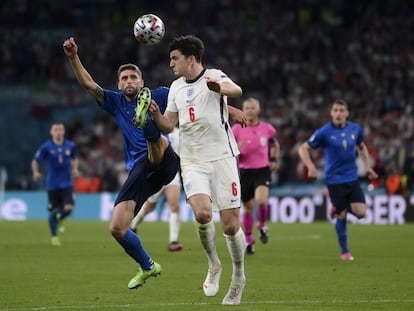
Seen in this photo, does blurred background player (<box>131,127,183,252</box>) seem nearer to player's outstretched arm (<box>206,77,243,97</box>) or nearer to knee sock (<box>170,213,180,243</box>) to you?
knee sock (<box>170,213,180,243</box>)

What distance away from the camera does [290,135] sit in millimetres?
32875

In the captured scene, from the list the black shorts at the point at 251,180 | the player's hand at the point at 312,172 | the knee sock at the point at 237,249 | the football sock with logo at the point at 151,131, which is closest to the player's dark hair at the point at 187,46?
the football sock with logo at the point at 151,131

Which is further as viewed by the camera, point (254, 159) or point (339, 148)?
point (254, 159)

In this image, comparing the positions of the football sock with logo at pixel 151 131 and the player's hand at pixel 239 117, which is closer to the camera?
the football sock with logo at pixel 151 131

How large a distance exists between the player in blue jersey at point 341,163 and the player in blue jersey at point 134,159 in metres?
5.63

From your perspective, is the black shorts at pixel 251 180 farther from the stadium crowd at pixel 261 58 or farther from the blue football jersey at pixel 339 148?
the stadium crowd at pixel 261 58

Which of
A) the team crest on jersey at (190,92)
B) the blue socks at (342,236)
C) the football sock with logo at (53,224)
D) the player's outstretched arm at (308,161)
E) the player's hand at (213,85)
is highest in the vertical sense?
the player's hand at (213,85)

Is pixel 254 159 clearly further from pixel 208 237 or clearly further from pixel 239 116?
pixel 239 116

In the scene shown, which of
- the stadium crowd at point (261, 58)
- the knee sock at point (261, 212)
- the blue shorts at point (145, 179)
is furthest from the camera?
the stadium crowd at point (261, 58)

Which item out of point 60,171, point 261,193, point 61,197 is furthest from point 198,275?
point 60,171

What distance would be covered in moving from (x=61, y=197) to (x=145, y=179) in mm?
11143

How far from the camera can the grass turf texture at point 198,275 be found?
10.6 m

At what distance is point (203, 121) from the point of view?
1051 cm

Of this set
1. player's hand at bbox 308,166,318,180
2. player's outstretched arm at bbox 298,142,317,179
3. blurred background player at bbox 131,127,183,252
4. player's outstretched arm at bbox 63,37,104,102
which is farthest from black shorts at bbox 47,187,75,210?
player's outstretched arm at bbox 63,37,104,102
